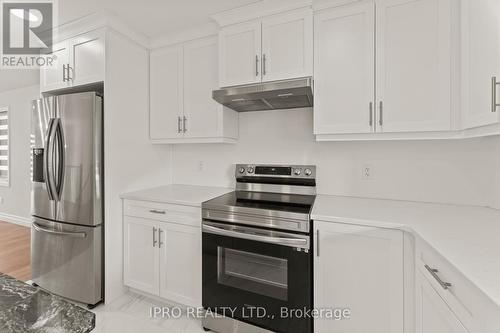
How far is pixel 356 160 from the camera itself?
199 centimetres

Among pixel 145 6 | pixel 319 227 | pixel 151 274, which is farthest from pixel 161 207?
pixel 145 6

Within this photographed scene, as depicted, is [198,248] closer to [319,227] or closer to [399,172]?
[319,227]

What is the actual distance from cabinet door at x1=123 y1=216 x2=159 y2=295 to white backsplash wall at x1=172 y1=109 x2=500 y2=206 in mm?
743

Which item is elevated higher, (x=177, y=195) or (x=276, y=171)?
(x=276, y=171)

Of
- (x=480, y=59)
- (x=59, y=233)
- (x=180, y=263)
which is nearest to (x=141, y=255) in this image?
(x=180, y=263)

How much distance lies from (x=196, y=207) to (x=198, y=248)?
32 cm

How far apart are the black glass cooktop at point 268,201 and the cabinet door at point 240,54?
0.93 meters

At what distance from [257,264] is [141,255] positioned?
3.69 feet

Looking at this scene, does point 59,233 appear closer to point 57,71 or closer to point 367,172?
point 57,71

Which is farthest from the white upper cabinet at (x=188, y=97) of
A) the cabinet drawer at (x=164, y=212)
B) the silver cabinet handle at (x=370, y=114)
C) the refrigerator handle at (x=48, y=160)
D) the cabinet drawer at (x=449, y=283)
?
the cabinet drawer at (x=449, y=283)

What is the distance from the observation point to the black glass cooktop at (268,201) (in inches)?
64.0

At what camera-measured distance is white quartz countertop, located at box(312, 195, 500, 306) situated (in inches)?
30.0

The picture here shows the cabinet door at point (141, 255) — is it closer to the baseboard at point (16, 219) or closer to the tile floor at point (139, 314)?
the tile floor at point (139, 314)

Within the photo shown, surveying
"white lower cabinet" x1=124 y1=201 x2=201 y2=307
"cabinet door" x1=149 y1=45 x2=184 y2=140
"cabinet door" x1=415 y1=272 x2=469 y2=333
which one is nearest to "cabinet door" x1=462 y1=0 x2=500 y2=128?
"cabinet door" x1=415 y1=272 x2=469 y2=333
